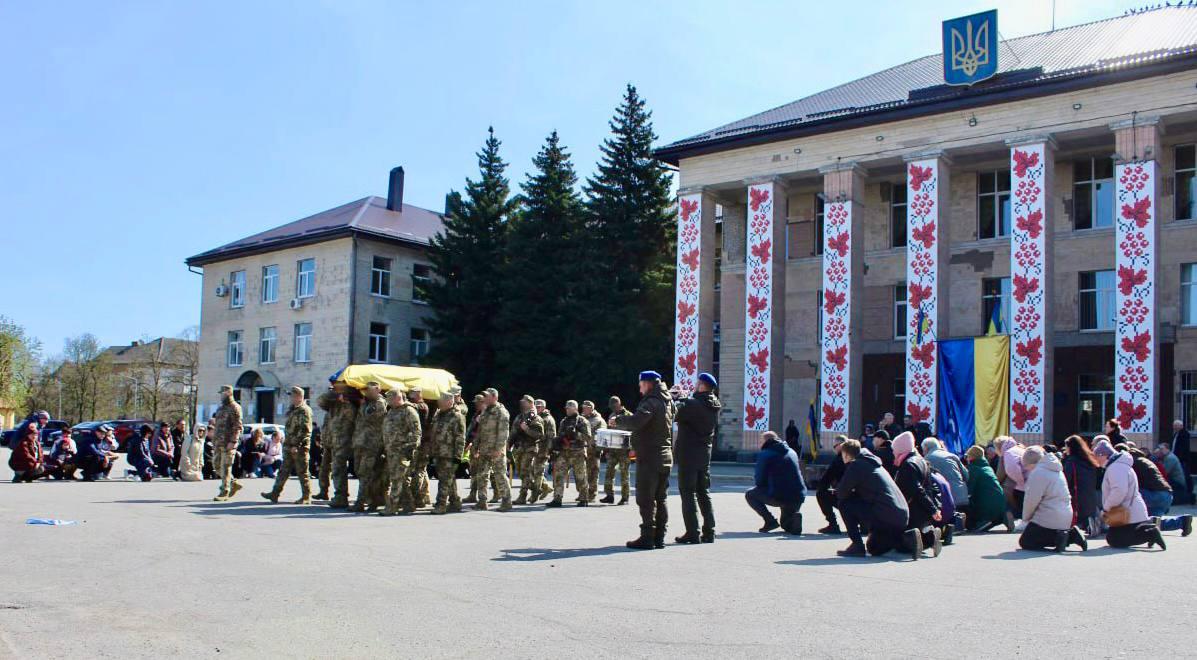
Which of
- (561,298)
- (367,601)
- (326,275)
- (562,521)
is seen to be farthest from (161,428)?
(326,275)

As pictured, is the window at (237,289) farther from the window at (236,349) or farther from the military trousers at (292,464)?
the military trousers at (292,464)

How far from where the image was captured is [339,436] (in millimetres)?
17125

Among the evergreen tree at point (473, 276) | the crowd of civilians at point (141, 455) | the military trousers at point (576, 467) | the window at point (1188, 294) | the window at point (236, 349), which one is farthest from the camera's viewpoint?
the window at point (236, 349)

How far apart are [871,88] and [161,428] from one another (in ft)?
85.4

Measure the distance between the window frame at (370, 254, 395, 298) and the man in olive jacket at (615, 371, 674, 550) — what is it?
1576 inches

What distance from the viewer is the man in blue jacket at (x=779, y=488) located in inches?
575

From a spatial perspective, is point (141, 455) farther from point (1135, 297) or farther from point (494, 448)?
point (1135, 297)

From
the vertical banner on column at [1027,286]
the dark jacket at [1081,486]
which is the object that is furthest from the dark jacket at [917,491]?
the vertical banner on column at [1027,286]

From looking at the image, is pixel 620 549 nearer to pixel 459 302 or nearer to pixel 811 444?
pixel 811 444

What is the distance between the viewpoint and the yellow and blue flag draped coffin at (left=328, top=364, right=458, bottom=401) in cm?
2494

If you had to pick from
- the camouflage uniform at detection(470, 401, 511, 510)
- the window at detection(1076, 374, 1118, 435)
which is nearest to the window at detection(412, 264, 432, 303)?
the window at detection(1076, 374, 1118, 435)

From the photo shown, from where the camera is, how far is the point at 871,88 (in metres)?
37.7

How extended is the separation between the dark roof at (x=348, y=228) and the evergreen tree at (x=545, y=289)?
6.95 m

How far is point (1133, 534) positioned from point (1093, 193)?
22977 millimetres
